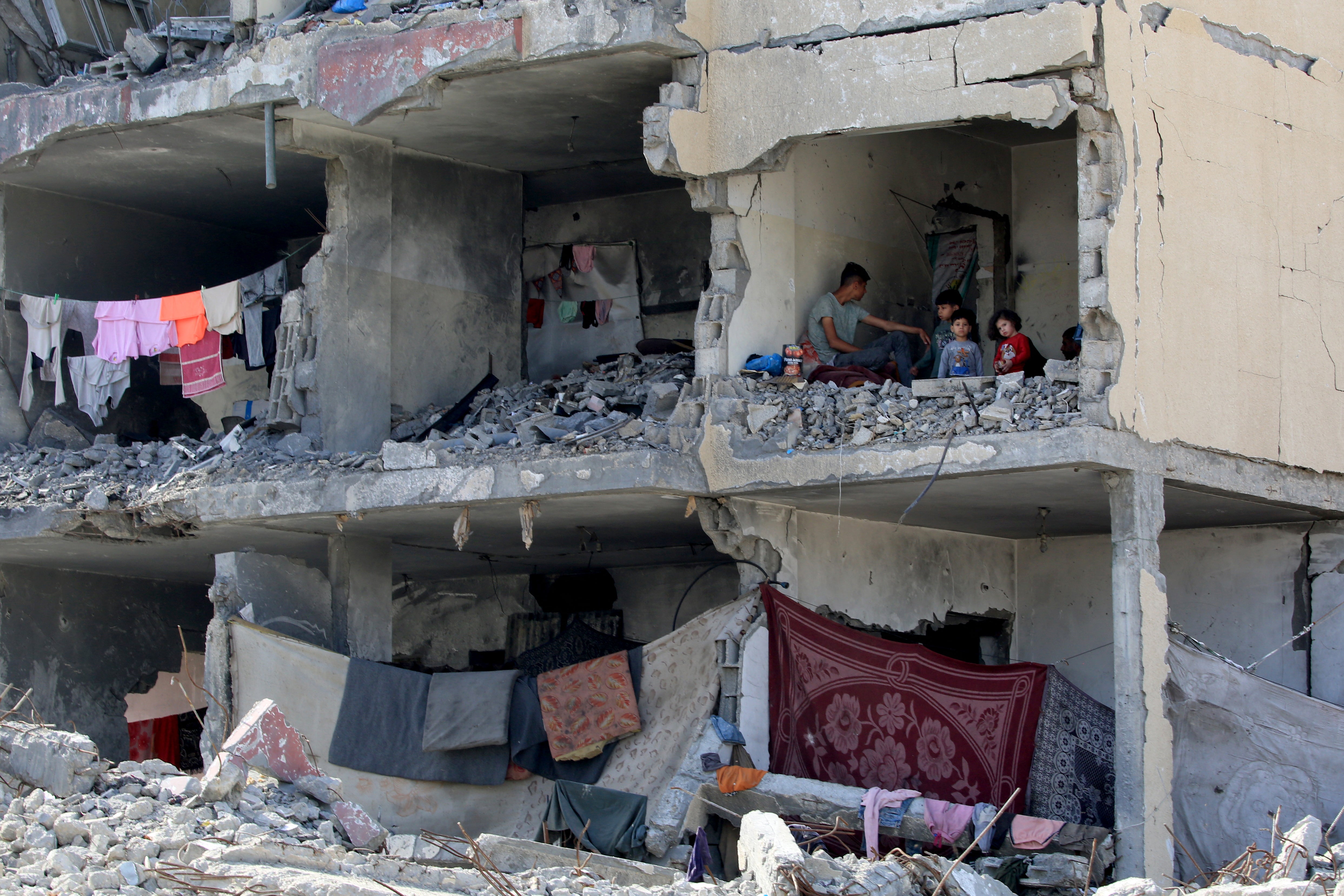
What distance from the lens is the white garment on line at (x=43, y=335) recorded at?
50.5ft

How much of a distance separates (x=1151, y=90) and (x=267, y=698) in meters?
7.81

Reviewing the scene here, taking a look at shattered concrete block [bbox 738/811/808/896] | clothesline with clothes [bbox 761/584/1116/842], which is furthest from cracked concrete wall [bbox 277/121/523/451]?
shattered concrete block [bbox 738/811/808/896]

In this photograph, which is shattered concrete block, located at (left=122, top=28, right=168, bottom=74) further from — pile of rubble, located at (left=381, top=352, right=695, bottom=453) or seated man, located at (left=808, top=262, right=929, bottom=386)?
seated man, located at (left=808, top=262, right=929, bottom=386)

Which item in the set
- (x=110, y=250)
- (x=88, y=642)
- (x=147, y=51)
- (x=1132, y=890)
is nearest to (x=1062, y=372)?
(x=1132, y=890)

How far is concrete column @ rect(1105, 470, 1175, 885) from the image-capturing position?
34.9ft

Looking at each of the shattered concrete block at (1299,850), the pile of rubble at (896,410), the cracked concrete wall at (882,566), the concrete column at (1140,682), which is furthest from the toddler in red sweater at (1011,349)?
the shattered concrete block at (1299,850)

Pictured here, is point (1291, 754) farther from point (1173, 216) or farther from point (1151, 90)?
point (1151, 90)

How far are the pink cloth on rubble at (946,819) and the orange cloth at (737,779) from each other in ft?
3.84

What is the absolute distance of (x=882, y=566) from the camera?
1344 cm

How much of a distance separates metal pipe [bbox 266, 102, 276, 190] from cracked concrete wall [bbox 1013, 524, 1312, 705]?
7.09 metres

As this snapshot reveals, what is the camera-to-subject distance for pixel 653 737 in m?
12.3

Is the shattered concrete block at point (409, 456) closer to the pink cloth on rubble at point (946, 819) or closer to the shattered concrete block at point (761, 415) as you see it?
the shattered concrete block at point (761, 415)

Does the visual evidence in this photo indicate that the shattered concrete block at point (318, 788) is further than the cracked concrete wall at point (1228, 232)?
No

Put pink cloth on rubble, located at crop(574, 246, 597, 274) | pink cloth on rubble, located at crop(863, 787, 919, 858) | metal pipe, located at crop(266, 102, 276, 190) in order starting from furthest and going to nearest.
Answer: pink cloth on rubble, located at crop(574, 246, 597, 274)
metal pipe, located at crop(266, 102, 276, 190)
pink cloth on rubble, located at crop(863, 787, 919, 858)
